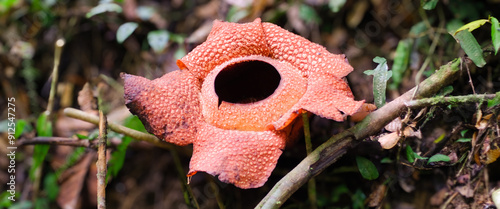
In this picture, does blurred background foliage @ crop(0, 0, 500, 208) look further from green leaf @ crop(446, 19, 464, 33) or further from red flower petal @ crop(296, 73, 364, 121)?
red flower petal @ crop(296, 73, 364, 121)

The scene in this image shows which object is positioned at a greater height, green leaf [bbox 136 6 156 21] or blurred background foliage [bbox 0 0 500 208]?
green leaf [bbox 136 6 156 21]

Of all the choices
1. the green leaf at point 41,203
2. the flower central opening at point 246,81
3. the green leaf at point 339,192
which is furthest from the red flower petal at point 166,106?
the green leaf at point 41,203

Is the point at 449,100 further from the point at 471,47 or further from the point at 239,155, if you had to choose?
the point at 239,155

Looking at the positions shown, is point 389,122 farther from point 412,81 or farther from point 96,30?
point 96,30

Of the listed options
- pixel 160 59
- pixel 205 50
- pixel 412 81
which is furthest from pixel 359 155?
pixel 160 59

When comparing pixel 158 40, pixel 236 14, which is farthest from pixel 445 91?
pixel 158 40

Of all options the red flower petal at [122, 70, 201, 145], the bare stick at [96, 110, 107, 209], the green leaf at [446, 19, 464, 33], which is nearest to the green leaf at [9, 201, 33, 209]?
the bare stick at [96, 110, 107, 209]

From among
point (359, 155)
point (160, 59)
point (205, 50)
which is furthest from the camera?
point (160, 59)
